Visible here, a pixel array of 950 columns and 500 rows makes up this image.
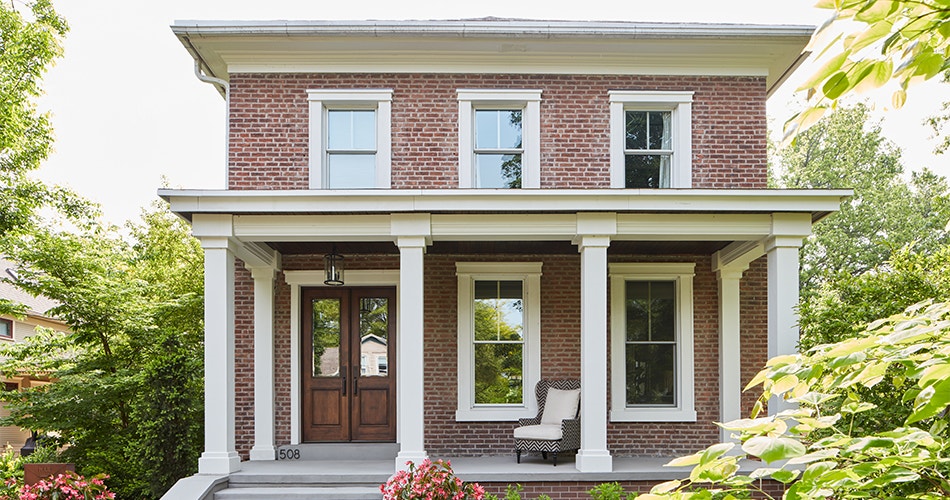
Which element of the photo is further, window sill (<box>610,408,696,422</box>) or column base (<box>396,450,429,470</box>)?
window sill (<box>610,408,696,422</box>)

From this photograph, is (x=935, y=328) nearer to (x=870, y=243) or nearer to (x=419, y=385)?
(x=419, y=385)

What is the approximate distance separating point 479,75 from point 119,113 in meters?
30.6

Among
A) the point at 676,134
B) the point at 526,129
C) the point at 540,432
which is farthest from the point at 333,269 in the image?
the point at 676,134

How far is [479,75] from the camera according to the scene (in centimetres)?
1052

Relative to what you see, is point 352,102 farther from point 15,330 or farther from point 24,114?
point 15,330

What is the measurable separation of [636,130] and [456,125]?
252cm

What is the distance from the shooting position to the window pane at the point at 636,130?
422 inches

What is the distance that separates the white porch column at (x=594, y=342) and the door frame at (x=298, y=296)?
308 centimetres

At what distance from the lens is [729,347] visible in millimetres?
10586

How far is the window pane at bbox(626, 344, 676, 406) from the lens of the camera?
35.6 feet

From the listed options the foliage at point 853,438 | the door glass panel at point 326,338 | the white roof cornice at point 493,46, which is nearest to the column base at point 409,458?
the door glass panel at point 326,338

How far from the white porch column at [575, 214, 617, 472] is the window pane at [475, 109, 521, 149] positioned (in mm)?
2234

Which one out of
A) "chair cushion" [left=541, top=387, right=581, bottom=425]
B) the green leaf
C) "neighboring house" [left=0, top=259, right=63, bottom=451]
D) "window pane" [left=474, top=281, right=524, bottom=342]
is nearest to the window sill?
"chair cushion" [left=541, top=387, right=581, bottom=425]

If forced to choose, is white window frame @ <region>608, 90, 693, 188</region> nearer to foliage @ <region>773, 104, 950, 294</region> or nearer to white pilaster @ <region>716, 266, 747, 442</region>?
white pilaster @ <region>716, 266, 747, 442</region>
